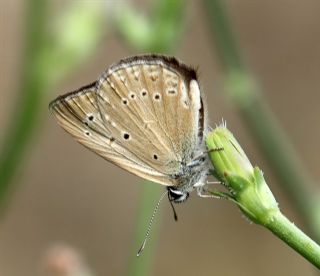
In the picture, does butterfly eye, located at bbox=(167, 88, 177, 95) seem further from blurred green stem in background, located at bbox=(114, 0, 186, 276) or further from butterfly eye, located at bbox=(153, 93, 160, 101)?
blurred green stem in background, located at bbox=(114, 0, 186, 276)

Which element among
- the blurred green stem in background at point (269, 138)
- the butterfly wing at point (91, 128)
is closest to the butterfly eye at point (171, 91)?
the butterfly wing at point (91, 128)

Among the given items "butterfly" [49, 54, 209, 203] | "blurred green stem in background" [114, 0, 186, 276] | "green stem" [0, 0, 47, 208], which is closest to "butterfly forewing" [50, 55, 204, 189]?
"butterfly" [49, 54, 209, 203]

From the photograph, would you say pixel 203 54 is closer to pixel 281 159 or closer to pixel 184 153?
pixel 281 159

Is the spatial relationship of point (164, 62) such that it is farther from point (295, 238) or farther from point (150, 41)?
point (150, 41)

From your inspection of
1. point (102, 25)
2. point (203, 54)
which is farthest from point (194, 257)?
point (102, 25)

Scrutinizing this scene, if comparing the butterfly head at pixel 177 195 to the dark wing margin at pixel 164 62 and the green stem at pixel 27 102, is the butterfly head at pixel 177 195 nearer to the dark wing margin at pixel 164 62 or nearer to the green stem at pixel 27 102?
the dark wing margin at pixel 164 62

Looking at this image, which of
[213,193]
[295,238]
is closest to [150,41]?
[213,193]
